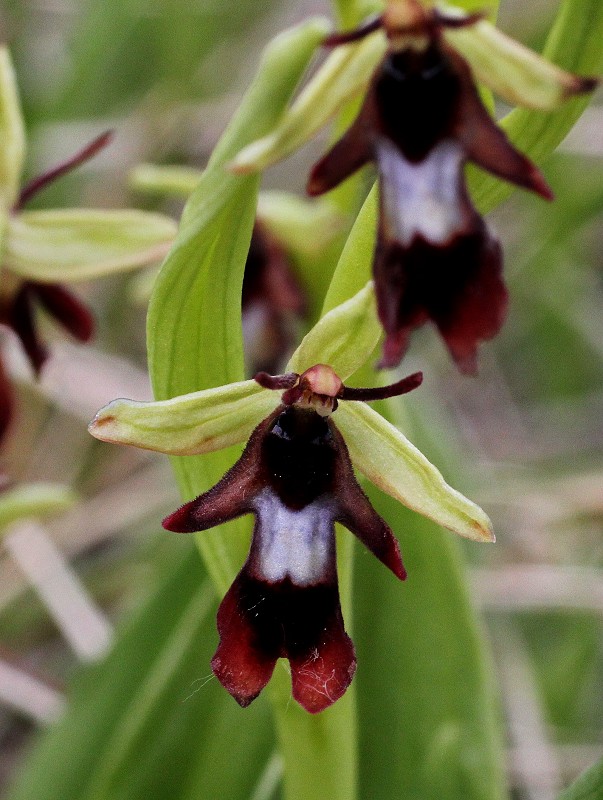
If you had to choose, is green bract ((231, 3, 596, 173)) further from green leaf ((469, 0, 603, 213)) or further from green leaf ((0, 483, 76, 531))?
green leaf ((0, 483, 76, 531))

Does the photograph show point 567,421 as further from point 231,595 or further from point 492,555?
point 231,595

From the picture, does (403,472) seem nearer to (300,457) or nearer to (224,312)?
(300,457)

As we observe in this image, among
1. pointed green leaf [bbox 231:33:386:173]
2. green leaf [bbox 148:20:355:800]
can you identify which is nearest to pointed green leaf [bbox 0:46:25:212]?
green leaf [bbox 148:20:355:800]

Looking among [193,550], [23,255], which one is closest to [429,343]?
[193,550]

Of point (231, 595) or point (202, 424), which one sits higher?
point (202, 424)

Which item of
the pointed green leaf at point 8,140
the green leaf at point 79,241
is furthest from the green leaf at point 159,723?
the pointed green leaf at point 8,140

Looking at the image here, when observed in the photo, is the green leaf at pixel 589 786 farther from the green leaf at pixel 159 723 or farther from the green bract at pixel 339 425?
the green leaf at pixel 159 723
